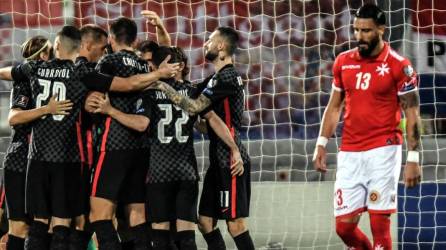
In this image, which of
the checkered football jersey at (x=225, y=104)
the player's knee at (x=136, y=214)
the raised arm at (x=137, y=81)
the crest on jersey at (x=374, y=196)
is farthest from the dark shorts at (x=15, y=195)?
the crest on jersey at (x=374, y=196)

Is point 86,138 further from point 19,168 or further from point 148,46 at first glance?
point 148,46

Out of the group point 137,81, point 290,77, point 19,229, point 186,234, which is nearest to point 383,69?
point 137,81

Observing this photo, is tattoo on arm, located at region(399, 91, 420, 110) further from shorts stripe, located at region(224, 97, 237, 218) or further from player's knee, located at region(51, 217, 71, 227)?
player's knee, located at region(51, 217, 71, 227)

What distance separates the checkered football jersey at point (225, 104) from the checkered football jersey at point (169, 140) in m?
0.23

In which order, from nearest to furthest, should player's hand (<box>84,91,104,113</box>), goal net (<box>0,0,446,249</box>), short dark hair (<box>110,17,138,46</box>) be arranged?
player's hand (<box>84,91,104,113</box>) → short dark hair (<box>110,17,138,46</box>) → goal net (<box>0,0,446,249</box>)

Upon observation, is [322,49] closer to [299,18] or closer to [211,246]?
[299,18]

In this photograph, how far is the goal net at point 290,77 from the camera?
1007 centimetres

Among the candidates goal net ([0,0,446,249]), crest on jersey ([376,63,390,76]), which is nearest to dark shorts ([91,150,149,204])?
crest on jersey ([376,63,390,76])

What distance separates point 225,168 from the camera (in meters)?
7.96

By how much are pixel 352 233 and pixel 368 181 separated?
382 mm

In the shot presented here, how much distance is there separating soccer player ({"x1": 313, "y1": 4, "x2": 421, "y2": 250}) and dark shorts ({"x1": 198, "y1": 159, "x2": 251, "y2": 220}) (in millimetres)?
940

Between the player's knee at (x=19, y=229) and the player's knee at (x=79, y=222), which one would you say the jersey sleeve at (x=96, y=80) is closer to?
the player's knee at (x=79, y=222)

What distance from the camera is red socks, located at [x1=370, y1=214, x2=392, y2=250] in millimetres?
7086

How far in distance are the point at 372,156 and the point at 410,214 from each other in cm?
301
